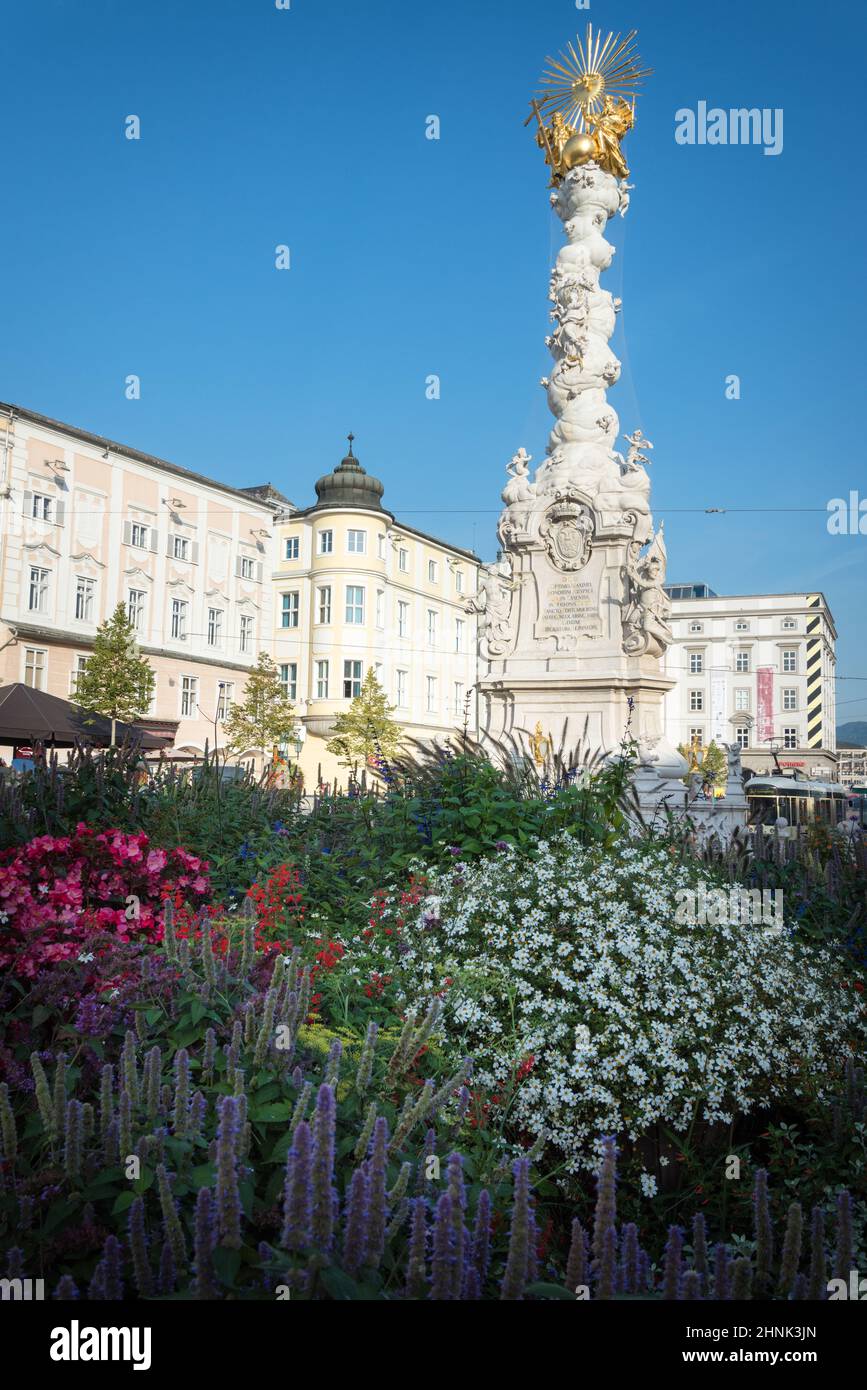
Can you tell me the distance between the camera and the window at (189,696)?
138 ft

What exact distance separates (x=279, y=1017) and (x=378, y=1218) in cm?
123

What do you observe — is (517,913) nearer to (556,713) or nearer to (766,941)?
(766,941)

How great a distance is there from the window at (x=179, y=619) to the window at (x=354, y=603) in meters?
8.76

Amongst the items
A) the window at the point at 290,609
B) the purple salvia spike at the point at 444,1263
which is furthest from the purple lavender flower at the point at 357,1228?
the window at the point at 290,609

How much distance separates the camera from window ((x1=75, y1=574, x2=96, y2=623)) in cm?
3778

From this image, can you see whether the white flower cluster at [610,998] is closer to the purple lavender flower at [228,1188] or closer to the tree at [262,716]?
the purple lavender flower at [228,1188]

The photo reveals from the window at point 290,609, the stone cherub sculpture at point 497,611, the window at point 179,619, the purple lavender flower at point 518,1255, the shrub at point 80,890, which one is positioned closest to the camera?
the purple lavender flower at point 518,1255

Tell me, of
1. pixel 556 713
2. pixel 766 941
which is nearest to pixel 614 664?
pixel 556 713

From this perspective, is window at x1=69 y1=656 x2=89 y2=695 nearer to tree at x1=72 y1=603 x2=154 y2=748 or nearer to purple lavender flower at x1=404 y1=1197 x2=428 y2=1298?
tree at x1=72 y1=603 x2=154 y2=748

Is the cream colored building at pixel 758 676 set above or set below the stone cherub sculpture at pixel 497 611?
above

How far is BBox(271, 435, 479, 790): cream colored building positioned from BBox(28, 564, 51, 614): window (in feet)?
46.2

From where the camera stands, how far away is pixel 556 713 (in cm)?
1631

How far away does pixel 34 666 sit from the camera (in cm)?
3512

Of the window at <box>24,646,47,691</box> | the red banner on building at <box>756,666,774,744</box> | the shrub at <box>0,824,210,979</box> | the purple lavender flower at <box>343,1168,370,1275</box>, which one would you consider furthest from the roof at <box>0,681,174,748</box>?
the red banner on building at <box>756,666,774,744</box>
